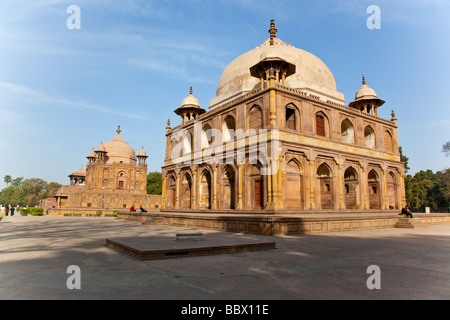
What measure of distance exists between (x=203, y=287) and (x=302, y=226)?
965 cm

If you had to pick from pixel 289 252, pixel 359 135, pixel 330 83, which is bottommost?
pixel 289 252

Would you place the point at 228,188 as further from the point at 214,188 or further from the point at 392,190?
the point at 392,190

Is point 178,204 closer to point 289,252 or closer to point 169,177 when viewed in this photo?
point 169,177

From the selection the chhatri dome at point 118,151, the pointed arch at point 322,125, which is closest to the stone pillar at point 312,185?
the pointed arch at point 322,125

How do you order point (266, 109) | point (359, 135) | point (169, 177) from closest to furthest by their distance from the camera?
1. point (266, 109)
2. point (359, 135)
3. point (169, 177)

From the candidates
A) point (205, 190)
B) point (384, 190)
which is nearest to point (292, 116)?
point (205, 190)

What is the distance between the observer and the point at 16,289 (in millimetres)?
4195

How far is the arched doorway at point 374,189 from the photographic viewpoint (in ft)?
87.0

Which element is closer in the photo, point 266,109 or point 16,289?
point 16,289

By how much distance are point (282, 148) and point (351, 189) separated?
9.54m

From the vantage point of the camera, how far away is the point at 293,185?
794 inches

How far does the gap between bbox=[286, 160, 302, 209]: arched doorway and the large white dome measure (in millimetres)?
9685

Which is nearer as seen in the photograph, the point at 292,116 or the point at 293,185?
the point at 293,185
